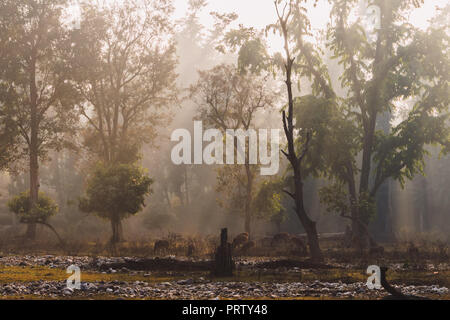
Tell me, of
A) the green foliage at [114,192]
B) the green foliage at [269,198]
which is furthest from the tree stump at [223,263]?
the green foliage at [114,192]

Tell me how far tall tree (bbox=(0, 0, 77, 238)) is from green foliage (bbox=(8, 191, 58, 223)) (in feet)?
14.7

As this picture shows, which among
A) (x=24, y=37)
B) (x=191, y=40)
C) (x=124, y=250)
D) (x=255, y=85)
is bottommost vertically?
(x=124, y=250)

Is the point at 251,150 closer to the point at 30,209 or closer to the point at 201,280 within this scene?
the point at 30,209

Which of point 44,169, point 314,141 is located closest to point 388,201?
point 314,141

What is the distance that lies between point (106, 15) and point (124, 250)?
20.9 metres

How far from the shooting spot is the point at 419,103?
34.2 meters

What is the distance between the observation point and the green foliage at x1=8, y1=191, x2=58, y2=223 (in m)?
36.2

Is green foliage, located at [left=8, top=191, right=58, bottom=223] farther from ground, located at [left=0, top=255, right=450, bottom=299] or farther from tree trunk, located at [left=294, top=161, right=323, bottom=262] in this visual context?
tree trunk, located at [left=294, top=161, right=323, bottom=262]

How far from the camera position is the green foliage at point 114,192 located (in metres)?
35.9

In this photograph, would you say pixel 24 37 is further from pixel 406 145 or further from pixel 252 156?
pixel 406 145

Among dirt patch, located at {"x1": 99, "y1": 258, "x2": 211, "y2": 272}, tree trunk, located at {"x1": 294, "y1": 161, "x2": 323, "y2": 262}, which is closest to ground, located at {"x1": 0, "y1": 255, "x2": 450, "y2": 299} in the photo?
dirt patch, located at {"x1": 99, "y1": 258, "x2": 211, "y2": 272}

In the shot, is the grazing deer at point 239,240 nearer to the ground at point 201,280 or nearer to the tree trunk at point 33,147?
the ground at point 201,280

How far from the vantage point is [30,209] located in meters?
37.1

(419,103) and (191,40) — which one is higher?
(191,40)
